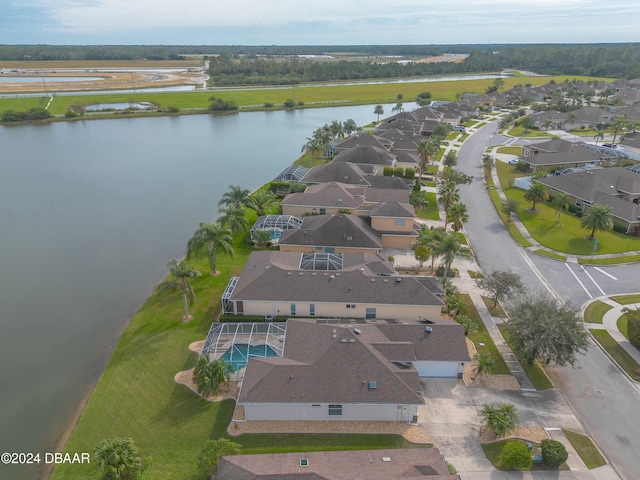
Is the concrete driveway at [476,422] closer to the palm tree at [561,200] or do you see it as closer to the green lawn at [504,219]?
the green lawn at [504,219]

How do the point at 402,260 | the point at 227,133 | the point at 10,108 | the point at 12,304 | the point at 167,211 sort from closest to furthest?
the point at 12,304
the point at 402,260
the point at 167,211
the point at 227,133
the point at 10,108

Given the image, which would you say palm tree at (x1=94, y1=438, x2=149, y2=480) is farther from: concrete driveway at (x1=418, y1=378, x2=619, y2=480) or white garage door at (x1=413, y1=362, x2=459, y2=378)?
white garage door at (x1=413, y1=362, x2=459, y2=378)

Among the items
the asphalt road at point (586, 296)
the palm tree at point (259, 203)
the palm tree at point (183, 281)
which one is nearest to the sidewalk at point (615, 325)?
the asphalt road at point (586, 296)

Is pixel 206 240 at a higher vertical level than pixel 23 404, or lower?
higher

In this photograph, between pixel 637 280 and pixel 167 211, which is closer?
pixel 637 280

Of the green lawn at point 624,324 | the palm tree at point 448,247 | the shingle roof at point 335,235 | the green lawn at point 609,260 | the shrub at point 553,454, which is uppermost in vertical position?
the palm tree at point 448,247

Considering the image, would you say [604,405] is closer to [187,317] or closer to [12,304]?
[187,317]

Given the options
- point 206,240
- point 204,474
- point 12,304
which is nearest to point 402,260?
point 206,240
